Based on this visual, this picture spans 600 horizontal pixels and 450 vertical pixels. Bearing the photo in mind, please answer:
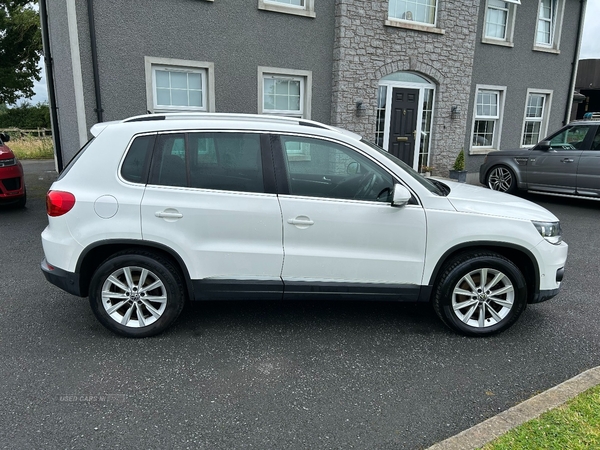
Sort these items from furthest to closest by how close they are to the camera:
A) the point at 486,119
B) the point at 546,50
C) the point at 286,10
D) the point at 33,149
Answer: the point at 33,149 → the point at 546,50 → the point at 486,119 → the point at 286,10

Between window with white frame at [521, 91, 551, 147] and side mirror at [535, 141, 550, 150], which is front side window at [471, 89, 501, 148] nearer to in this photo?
window with white frame at [521, 91, 551, 147]

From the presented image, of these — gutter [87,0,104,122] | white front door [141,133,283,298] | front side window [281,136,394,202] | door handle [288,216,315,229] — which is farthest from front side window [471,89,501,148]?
white front door [141,133,283,298]

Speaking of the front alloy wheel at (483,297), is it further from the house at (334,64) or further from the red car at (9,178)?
the red car at (9,178)

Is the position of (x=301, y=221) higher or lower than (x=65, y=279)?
higher

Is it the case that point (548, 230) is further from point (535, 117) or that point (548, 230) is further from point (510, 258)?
point (535, 117)

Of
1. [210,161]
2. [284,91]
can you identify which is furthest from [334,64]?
[210,161]

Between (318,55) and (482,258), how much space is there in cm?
758

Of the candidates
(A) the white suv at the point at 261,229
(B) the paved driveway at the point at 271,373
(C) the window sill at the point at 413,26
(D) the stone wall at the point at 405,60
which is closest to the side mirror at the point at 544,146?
(D) the stone wall at the point at 405,60

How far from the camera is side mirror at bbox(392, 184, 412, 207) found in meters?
3.48

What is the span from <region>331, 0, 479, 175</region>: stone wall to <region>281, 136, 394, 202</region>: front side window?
6.75 metres

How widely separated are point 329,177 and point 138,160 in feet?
5.08

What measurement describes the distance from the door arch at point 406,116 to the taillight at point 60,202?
8.67 m

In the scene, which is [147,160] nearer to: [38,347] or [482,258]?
[38,347]

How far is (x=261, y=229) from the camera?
3562mm
